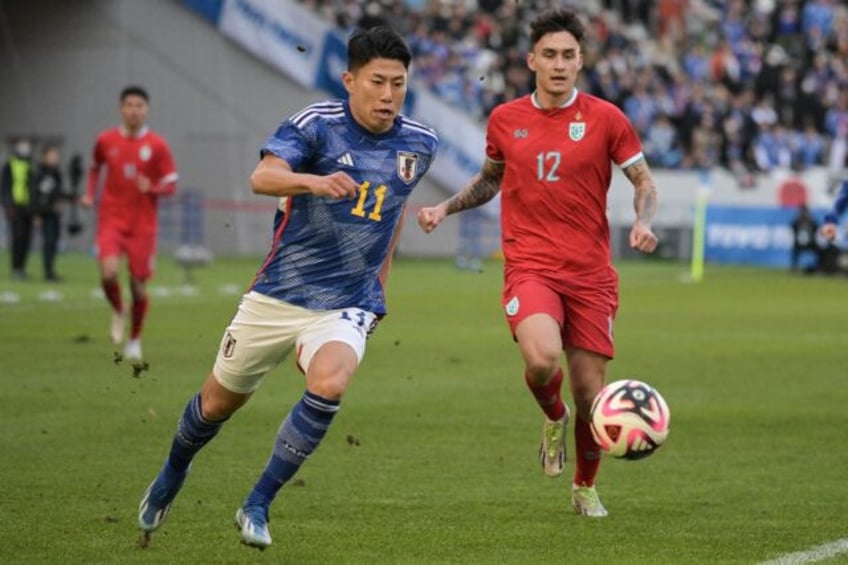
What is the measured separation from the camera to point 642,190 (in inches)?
371

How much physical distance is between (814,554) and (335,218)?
8.64 ft

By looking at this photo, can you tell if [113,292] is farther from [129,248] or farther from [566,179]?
[566,179]

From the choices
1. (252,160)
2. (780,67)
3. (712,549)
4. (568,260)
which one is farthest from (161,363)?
(780,67)

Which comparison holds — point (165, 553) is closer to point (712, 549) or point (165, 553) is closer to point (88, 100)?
point (712, 549)

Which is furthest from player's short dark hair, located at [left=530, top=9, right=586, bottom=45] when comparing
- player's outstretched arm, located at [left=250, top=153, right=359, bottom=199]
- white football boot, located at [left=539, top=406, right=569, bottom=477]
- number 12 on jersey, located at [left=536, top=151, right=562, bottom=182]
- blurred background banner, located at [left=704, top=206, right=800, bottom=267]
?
blurred background banner, located at [left=704, top=206, right=800, bottom=267]

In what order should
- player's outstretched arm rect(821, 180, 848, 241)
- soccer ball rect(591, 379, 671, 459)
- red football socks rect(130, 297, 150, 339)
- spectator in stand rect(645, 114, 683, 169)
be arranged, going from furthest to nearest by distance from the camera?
spectator in stand rect(645, 114, 683, 169)
red football socks rect(130, 297, 150, 339)
player's outstretched arm rect(821, 180, 848, 241)
soccer ball rect(591, 379, 671, 459)

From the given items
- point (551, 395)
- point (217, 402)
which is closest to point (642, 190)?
point (551, 395)

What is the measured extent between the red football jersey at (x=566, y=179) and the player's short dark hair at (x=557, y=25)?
34 cm

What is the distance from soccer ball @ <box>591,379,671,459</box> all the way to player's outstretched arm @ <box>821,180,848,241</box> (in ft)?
16.7

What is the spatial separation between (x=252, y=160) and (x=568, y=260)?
3318cm

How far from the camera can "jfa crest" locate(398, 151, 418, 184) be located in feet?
26.7

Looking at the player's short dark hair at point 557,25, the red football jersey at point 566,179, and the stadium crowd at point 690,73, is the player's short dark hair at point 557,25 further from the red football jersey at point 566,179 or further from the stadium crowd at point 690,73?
the stadium crowd at point 690,73

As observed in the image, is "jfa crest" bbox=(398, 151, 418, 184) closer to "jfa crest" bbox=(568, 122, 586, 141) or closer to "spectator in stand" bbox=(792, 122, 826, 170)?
"jfa crest" bbox=(568, 122, 586, 141)

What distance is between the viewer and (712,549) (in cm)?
820
